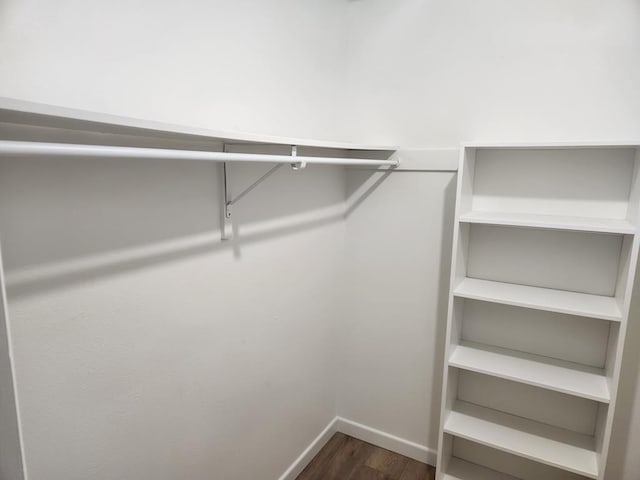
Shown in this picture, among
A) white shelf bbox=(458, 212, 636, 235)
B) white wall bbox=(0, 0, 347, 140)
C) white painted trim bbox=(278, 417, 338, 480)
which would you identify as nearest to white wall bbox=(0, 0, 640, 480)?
white wall bbox=(0, 0, 347, 140)

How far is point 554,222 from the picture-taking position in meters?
1.64

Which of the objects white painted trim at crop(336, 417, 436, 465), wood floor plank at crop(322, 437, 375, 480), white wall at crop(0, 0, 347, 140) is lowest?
wood floor plank at crop(322, 437, 375, 480)

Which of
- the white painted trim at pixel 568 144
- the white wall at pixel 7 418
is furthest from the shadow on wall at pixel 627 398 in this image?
the white wall at pixel 7 418

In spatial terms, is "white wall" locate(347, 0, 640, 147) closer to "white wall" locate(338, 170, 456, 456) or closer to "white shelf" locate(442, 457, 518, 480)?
"white wall" locate(338, 170, 456, 456)

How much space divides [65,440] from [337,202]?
5.26ft

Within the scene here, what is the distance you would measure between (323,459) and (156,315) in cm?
150

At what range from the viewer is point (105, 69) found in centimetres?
111

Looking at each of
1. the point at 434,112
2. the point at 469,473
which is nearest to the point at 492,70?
the point at 434,112

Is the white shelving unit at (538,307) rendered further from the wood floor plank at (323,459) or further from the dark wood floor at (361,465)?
the wood floor plank at (323,459)

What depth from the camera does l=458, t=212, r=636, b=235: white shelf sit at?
1.54m

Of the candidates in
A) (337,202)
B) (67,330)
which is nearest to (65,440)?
(67,330)

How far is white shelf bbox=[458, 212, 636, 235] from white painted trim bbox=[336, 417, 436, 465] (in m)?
1.35

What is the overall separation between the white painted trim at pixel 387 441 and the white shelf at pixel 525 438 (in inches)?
16.1

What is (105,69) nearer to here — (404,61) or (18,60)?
(18,60)
